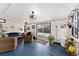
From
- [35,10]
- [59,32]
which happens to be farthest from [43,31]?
[35,10]

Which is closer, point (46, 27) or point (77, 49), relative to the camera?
point (77, 49)

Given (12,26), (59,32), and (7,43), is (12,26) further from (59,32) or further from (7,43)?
(59,32)

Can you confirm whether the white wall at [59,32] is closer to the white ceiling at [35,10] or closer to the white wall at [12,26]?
the white ceiling at [35,10]

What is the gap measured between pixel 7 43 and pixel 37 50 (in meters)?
0.99

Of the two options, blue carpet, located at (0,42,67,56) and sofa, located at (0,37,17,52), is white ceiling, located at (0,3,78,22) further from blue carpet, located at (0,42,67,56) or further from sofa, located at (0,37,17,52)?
A: blue carpet, located at (0,42,67,56)

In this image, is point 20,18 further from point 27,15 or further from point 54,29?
point 54,29

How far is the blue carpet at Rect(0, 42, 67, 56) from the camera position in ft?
8.68

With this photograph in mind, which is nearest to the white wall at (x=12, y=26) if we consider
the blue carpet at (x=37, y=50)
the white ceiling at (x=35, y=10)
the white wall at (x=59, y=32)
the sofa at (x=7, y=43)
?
the white ceiling at (x=35, y=10)

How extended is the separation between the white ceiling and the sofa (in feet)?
1.74

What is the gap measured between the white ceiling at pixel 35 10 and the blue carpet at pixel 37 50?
0.64 meters

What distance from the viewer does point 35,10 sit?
104 inches

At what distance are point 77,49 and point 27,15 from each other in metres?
1.37

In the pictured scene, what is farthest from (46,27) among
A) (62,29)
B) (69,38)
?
(69,38)

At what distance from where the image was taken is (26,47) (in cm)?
273
